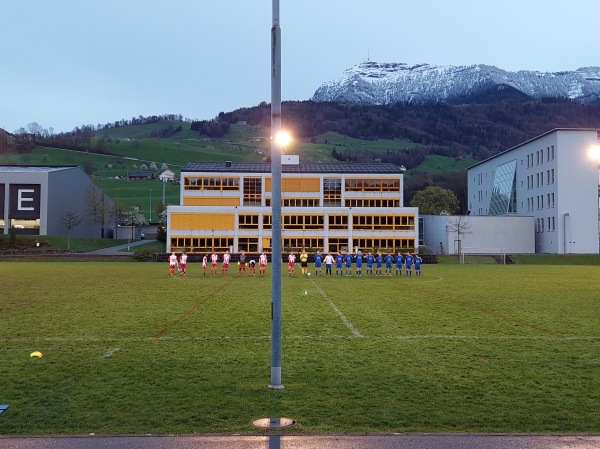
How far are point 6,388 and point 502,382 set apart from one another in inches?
320

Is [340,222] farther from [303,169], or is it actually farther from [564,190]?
[564,190]

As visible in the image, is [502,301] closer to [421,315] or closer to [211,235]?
[421,315]

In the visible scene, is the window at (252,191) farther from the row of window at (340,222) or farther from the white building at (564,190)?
the white building at (564,190)

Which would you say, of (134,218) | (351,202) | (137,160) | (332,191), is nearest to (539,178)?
(351,202)

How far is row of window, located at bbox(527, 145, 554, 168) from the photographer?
3089 inches

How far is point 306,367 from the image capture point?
10922mm

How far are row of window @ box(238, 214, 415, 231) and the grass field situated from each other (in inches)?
2086

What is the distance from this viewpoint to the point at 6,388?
9.41 metres

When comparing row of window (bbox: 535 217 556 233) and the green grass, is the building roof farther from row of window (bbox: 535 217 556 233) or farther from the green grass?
row of window (bbox: 535 217 556 233)

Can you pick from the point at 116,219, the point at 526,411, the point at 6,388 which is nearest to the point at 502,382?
the point at 526,411

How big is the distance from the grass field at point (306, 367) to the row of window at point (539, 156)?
6246cm

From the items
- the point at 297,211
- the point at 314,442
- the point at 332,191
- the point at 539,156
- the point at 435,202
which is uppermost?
the point at 539,156

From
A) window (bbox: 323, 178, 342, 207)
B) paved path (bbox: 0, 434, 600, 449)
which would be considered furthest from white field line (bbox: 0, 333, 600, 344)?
window (bbox: 323, 178, 342, 207)

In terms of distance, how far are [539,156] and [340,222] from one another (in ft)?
100.0
